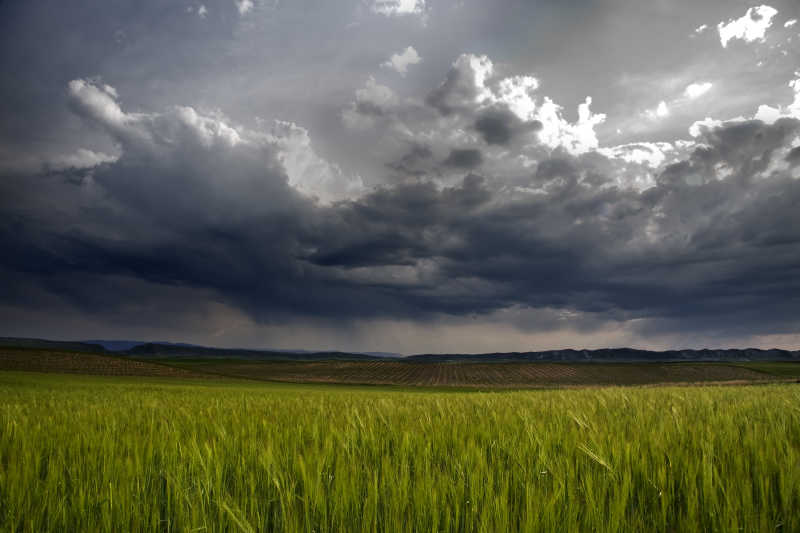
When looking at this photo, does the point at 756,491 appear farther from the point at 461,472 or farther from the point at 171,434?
the point at 171,434

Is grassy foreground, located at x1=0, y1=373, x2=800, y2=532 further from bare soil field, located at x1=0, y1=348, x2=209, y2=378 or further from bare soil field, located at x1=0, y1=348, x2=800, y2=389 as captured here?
bare soil field, located at x1=0, y1=348, x2=209, y2=378

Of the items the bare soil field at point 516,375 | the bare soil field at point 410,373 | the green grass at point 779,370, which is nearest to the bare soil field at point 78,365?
the bare soil field at point 410,373

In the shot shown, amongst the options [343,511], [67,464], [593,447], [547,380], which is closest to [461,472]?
[343,511]

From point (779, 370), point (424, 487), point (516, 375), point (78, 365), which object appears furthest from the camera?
point (779, 370)

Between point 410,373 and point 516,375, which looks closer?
point 516,375

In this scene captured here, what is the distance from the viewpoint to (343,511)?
1639 mm

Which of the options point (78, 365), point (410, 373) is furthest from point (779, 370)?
point (78, 365)

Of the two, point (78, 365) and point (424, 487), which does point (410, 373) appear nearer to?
point (78, 365)

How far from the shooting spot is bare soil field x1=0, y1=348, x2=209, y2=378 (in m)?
67.2

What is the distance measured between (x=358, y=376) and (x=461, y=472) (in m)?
92.1

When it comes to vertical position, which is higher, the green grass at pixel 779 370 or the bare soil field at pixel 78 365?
the bare soil field at pixel 78 365

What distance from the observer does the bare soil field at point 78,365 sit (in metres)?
67.2

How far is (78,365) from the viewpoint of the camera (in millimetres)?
71125

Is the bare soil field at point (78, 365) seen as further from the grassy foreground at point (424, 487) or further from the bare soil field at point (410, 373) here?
the grassy foreground at point (424, 487)
